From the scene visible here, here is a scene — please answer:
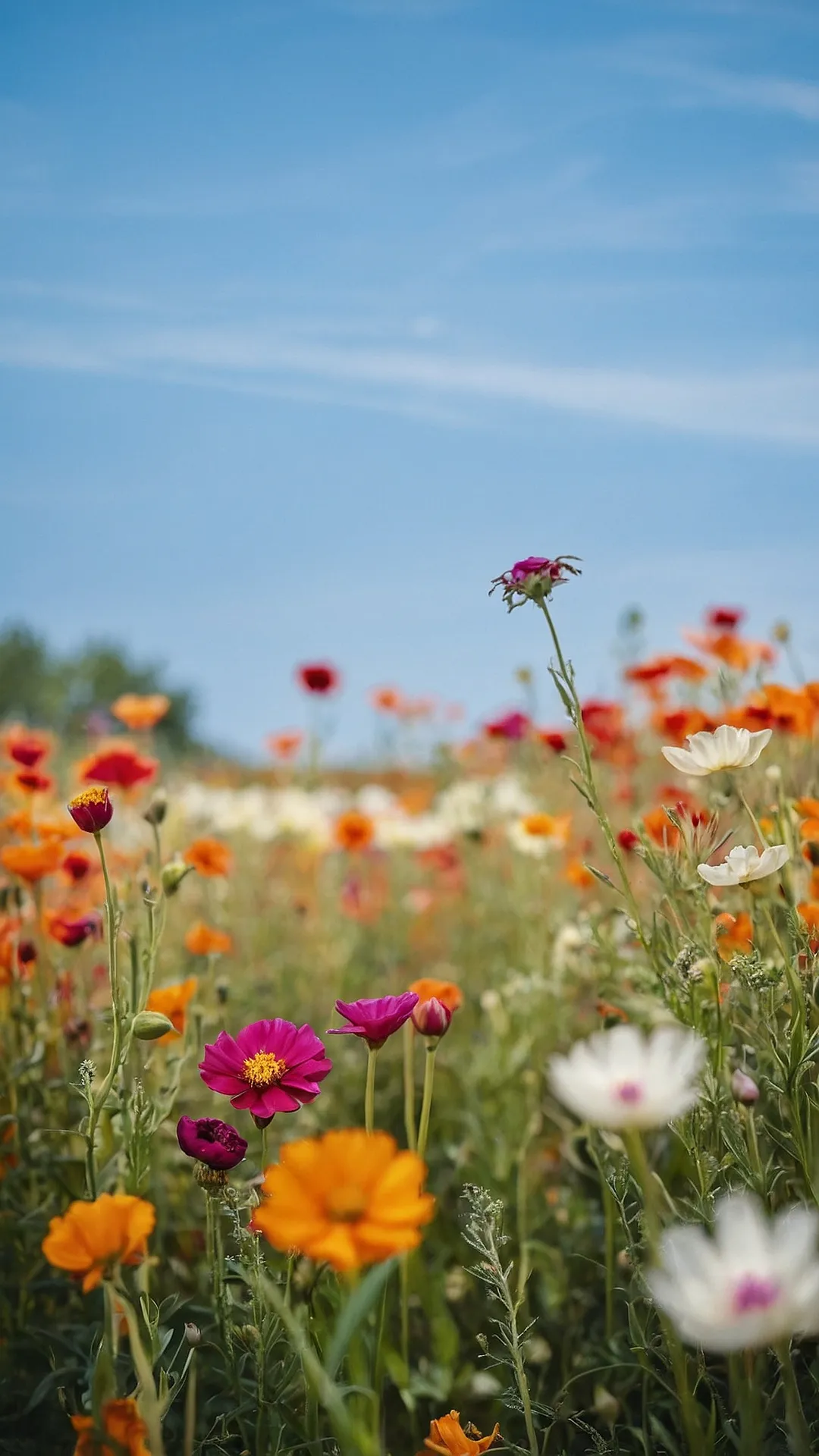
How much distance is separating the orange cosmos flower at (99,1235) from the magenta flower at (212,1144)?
0.10 metres

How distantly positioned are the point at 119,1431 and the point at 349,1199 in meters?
0.44

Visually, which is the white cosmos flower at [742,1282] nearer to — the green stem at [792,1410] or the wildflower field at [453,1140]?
the wildflower field at [453,1140]

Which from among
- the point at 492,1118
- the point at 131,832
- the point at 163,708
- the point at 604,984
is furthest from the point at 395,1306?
the point at 131,832

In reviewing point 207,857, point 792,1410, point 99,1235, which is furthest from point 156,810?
point 792,1410

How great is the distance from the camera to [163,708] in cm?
245

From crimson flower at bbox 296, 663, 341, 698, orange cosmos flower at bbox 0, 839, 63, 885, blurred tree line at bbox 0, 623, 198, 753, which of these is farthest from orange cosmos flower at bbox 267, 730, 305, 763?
blurred tree line at bbox 0, 623, 198, 753

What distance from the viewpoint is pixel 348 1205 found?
673mm

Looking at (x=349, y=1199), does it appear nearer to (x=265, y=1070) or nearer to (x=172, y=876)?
(x=265, y=1070)

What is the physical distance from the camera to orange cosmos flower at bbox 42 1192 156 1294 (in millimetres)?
847

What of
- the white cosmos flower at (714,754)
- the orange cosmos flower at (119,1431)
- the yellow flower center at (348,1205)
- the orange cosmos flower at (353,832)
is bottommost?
the orange cosmos flower at (119,1431)

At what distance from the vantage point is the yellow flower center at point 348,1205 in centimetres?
67

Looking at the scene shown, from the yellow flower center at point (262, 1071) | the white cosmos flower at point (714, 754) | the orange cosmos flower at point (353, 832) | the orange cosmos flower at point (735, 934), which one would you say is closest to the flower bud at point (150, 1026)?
the yellow flower center at point (262, 1071)

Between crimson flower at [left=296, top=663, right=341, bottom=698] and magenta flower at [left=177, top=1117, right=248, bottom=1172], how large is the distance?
7.43 feet

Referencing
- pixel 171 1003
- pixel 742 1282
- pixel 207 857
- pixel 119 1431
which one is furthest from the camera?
pixel 207 857
